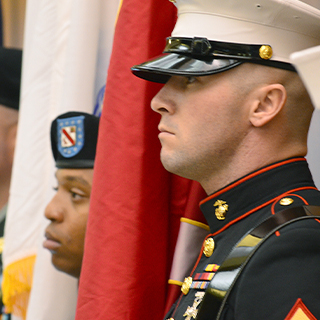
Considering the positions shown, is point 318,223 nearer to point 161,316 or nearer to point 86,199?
point 161,316

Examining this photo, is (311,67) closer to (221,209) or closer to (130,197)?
(221,209)

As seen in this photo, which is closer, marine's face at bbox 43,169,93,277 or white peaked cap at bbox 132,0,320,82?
white peaked cap at bbox 132,0,320,82

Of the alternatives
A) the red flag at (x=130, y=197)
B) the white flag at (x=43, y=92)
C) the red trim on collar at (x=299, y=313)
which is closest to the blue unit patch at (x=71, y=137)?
the white flag at (x=43, y=92)

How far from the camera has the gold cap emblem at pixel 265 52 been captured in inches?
33.5

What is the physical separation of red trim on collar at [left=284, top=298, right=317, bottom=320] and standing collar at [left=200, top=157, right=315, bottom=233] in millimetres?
225

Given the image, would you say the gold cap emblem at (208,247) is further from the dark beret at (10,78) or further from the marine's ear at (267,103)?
the dark beret at (10,78)

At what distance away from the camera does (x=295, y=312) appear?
2.20 ft

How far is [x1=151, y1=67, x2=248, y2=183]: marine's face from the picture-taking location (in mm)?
872

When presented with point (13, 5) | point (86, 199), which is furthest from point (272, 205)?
point (13, 5)

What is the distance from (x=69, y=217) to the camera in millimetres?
1453

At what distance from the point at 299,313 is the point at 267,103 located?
0.37 meters

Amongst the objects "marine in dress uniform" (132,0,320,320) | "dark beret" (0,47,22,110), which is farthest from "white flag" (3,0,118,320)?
"marine in dress uniform" (132,0,320,320)

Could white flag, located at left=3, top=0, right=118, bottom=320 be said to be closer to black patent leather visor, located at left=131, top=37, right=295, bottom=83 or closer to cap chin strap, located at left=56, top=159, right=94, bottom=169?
cap chin strap, located at left=56, top=159, right=94, bottom=169

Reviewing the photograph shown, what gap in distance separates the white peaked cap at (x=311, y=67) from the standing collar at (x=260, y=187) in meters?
0.42
